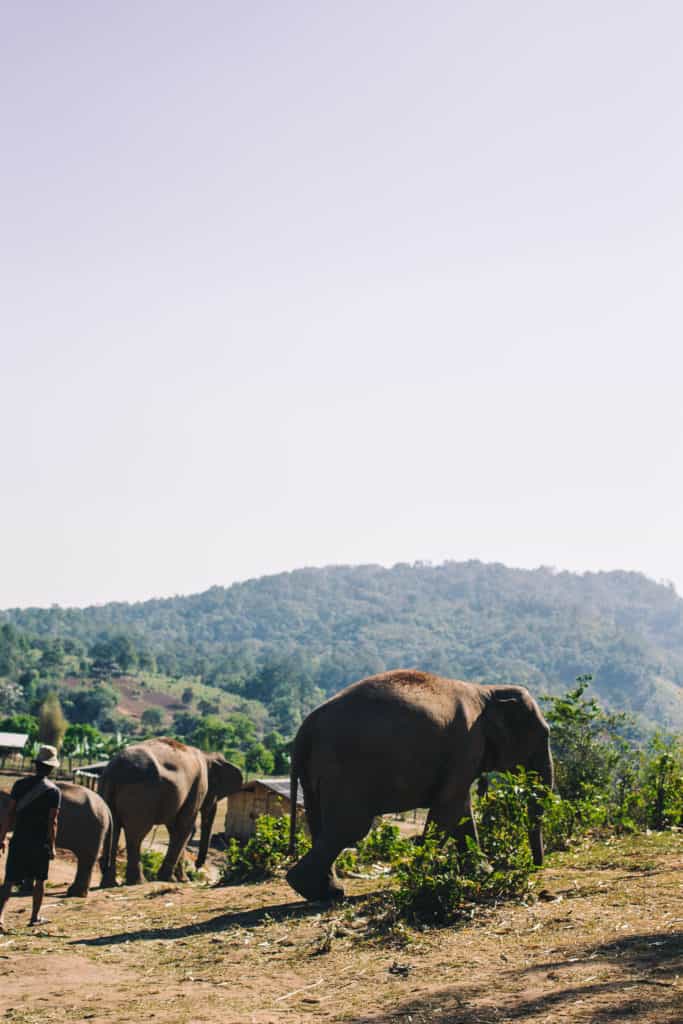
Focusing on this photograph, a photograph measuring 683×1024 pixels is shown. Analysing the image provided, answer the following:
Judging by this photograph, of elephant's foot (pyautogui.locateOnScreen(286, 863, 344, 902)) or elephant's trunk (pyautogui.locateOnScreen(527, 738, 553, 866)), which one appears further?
elephant's trunk (pyautogui.locateOnScreen(527, 738, 553, 866))

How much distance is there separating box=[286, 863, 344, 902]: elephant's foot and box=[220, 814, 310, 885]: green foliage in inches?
129

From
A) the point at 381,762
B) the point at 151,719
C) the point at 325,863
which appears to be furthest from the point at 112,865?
the point at 151,719

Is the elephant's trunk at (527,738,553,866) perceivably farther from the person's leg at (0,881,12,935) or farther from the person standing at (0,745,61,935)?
the person's leg at (0,881,12,935)

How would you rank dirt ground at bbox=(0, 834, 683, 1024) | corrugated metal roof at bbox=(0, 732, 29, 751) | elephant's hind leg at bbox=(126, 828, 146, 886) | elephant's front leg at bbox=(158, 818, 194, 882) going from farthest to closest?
corrugated metal roof at bbox=(0, 732, 29, 751), elephant's front leg at bbox=(158, 818, 194, 882), elephant's hind leg at bbox=(126, 828, 146, 886), dirt ground at bbox=(0, 834, 683, 1024)

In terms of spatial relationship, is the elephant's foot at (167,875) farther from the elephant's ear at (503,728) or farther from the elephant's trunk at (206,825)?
the elephant's ear at (503,728)

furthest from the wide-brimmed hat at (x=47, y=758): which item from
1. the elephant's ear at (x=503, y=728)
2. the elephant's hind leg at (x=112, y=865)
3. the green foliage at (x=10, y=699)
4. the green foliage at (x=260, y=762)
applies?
the green foliage at (x=10, y=699)

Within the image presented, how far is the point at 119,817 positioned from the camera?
55.5 feet

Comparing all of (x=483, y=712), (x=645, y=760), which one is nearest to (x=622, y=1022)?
(x=483, y=712)

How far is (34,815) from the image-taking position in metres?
11.4

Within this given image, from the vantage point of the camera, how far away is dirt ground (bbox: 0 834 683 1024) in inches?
266

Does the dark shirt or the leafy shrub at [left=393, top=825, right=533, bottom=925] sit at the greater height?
the dark shirt

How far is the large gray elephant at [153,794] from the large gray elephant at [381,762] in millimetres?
5289

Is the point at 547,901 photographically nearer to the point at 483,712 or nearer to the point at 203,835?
the point at 483,712

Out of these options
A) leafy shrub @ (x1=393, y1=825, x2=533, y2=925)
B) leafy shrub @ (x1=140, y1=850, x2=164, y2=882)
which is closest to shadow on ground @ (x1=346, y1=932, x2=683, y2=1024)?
leafy shrub @ (x1=393, y1=825, x2=533, y2=925)
